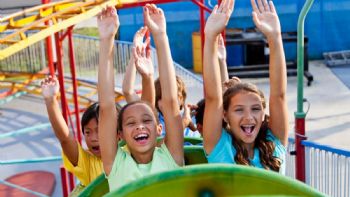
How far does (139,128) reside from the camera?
6.15 feet

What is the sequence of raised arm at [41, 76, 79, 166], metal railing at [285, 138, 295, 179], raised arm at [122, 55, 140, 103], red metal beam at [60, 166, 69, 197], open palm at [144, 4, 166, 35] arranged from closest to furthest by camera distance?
open palm at [144, 4, 166, 35] < raised arm at [41, 76, 79, 166] < raised arm at [122, 55, 140, 103] < metal railing at [285, 138, 295, 179] < red metal beam at [60, 166, 69, 197]

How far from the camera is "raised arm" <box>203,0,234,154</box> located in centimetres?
188

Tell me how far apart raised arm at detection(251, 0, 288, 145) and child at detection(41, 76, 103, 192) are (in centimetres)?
74

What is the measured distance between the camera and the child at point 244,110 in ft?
6.18

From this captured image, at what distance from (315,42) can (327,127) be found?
4.57 meters

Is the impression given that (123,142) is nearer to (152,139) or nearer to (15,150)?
(152,139)

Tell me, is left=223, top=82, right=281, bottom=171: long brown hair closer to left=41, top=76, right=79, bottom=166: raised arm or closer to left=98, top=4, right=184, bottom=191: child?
left=98, top=4, right=184, bottom=191: child

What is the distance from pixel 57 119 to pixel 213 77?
0.69 metres

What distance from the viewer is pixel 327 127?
6539 mm

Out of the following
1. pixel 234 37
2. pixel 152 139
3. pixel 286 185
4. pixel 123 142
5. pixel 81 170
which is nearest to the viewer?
pixel 286 185

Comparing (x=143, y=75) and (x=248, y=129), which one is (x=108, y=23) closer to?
(x=143, y=75)

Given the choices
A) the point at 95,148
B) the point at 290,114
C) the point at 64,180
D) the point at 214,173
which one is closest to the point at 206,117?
the point at 95,148

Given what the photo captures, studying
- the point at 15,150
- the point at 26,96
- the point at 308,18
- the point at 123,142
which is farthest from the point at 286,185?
the point at 308,18

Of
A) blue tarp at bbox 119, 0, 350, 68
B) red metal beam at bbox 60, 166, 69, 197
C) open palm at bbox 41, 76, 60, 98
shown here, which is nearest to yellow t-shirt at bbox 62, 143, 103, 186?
open palm at bbox 41, 76, 60, 98
